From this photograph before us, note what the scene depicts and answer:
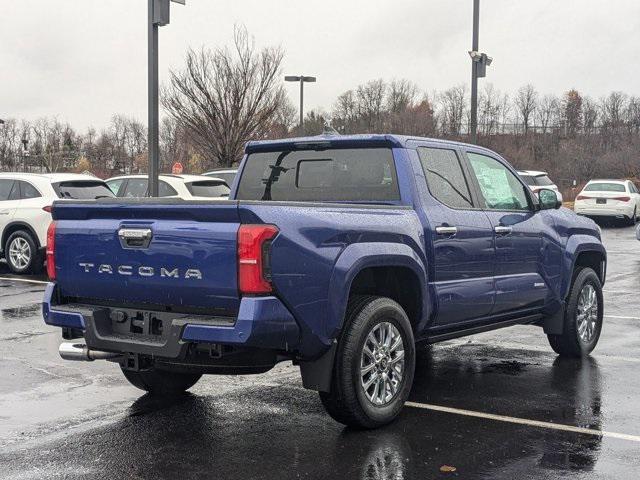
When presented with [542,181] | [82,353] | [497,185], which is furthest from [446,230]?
[542,181]

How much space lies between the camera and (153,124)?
42.8 ft

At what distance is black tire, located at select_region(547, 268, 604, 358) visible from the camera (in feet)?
25.6

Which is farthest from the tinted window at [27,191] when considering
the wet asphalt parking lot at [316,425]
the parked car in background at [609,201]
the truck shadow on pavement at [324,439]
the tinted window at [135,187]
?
the parked car in background at [609,201]

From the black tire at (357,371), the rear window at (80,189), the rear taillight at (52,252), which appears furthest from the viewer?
the rear window at (80,189)

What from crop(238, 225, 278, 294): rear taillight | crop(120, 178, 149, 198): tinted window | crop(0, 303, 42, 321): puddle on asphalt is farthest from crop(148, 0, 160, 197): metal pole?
crop(238, 225, 278, 294): rear taillight

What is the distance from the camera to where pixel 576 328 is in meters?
7.86

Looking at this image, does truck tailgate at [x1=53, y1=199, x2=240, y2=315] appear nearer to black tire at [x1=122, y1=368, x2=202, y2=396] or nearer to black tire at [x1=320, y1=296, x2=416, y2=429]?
black tire at [x1=320, y1=296, x2=416, y2=429]

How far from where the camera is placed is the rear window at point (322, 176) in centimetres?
622

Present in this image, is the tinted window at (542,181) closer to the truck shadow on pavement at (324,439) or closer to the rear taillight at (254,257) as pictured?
the truck shadow on pavement at (324,439)

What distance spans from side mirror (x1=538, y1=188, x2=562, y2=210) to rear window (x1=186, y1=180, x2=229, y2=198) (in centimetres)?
851

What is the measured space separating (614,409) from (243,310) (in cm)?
299

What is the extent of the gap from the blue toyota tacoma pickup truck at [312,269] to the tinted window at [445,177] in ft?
0.05

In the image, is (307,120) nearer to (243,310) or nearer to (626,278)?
(626,278)

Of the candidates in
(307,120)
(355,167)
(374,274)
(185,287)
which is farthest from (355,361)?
(307,120)
